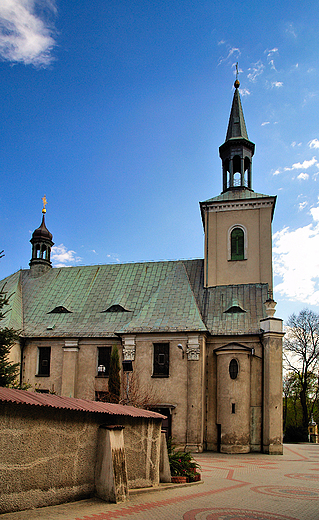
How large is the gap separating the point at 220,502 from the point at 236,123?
29.2 metres

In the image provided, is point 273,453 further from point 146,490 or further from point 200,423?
point 146,490

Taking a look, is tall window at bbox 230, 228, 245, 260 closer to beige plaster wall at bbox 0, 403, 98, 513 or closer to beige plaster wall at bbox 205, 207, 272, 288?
beige plaster wall at bbox 205, 207, 272, 288

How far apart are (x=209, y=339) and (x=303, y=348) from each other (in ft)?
77.8

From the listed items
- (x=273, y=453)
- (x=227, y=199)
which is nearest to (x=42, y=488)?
(x=273, y=453)

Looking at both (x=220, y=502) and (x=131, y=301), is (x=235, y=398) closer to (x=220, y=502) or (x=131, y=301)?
(x=131, y=301)

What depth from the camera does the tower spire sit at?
34000 mm

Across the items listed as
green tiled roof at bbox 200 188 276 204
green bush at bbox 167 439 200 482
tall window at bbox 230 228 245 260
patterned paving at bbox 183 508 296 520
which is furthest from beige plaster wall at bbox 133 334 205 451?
patterned paving at bbox 183 508 296 520

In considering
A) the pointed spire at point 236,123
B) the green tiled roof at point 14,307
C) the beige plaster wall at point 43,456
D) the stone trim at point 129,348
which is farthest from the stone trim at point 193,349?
the beige plaster wall at point 43,456

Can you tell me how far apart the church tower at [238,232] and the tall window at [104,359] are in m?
8.02

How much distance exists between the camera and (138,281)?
1302 inches

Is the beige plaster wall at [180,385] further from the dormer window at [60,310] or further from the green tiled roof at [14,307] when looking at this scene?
the green tiled roof at [14,307]

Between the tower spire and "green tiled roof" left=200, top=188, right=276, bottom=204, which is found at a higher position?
the tower spire

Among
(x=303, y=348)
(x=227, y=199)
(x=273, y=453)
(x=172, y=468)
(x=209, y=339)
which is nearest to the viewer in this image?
(x=172, y=468)

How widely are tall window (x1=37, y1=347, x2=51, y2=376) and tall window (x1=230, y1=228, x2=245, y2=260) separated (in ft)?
45.0
